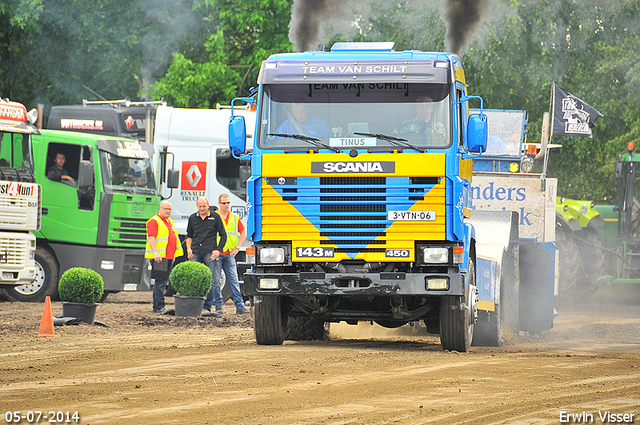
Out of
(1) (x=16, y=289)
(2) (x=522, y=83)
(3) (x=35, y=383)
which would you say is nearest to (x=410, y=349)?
(3) (x=35, y=383)

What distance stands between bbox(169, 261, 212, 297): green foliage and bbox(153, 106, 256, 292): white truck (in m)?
3.49

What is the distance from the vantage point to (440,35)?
2644 centimetres

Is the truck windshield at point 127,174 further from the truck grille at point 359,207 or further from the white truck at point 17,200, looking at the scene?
the truck grille at point 359,207

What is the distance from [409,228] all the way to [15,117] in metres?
9.03

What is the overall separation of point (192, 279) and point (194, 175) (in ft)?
14.2

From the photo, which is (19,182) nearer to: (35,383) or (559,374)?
(35,383)

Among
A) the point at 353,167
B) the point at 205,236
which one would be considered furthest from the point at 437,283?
Result: the point at 205,236

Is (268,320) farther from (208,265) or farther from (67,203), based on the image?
(67,203)

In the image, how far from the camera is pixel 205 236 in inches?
645

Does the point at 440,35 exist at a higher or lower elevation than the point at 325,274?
higher

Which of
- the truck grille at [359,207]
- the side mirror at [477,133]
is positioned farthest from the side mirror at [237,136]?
the side mirror at [477,133]

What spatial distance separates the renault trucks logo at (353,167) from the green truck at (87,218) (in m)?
8.57

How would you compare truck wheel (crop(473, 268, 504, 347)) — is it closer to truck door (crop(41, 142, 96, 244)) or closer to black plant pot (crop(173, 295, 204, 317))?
black plant pot (crop(173, 295, 204, 317))

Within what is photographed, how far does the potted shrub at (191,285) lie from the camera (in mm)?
15438
